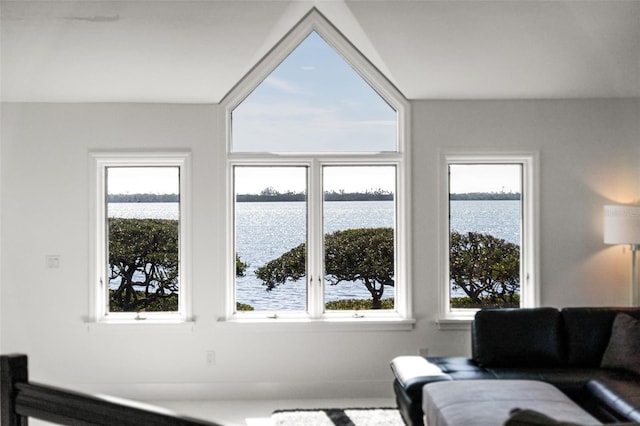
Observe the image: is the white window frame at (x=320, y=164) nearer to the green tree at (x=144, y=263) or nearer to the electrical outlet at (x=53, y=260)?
the green tree at (x=144, y=263)

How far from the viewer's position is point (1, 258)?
5438 millimetres

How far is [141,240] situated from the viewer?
5.64m

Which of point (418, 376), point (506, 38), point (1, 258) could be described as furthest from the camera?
point (1, 258)

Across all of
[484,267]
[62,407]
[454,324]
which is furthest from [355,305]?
[62,407]

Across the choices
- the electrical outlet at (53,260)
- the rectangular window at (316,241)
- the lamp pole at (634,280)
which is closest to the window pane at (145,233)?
the electrical outlet at (53,260)

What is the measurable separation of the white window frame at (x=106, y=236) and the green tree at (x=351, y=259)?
657 mm

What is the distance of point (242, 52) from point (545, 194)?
2.64 meters

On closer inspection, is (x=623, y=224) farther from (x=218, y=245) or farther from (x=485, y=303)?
(x=218, y=245)

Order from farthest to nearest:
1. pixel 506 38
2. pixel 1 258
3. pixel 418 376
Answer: pixel 1 258 < pixel 506 38 < pixel 418 376

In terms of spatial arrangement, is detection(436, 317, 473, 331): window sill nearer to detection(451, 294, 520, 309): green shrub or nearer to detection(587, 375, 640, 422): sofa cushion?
detection(451, 294, 520, 309): green shrub

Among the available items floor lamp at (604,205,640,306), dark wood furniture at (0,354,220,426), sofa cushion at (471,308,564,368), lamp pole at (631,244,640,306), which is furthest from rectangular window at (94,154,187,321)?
dark wood furniture at (0,354,220,426)

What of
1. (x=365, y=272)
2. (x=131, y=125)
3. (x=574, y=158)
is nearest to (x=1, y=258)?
(x=131, y=125)

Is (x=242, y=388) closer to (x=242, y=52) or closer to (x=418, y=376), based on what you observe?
(x=418, y=376)

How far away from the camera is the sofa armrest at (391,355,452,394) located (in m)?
4.38
